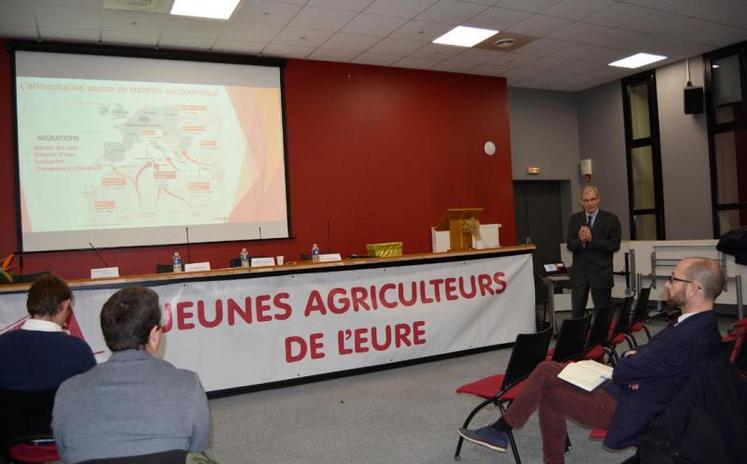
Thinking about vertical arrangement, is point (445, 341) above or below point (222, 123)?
below

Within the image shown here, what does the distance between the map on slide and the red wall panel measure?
454 mm

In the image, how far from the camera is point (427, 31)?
6.18 meters

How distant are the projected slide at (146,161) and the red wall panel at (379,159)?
0.72 ft

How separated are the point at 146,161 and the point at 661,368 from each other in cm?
A: 547

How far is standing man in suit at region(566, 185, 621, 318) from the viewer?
489 centimetres

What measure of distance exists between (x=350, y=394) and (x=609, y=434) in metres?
2.49

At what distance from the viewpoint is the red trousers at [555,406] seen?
2.47 m

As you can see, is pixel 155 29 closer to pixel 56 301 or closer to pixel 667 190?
pixel 56 301

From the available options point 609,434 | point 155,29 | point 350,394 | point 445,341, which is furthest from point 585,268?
point 155,29

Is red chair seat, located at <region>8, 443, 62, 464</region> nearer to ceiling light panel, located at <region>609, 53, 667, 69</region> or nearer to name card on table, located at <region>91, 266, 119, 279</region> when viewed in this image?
name card on table, located at <region>91, 266, 119, 279</region>

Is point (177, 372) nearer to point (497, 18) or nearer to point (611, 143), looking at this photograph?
point (497, 18)

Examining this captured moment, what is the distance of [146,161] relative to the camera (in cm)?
609

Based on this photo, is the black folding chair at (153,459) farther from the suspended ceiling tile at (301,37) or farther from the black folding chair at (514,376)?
the suspended ceiling tile at (301,37)

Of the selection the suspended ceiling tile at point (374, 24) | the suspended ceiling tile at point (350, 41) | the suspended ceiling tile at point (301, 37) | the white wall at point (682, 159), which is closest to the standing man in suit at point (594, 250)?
the suspended ceiling tile at point (374, 24)
